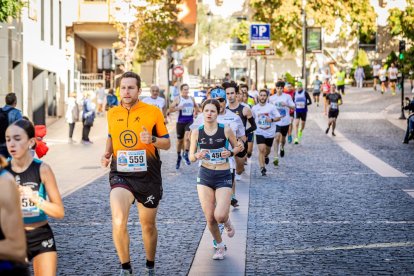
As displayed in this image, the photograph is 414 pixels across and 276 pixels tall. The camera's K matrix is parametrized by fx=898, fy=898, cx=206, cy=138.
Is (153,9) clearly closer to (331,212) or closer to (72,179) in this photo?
(72,179)

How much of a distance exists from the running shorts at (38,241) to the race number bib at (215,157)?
3534 millimetres

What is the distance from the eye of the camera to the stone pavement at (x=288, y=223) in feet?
27.7

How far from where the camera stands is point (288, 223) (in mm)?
10984

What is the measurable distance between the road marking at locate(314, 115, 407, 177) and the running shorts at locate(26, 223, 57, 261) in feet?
40.8

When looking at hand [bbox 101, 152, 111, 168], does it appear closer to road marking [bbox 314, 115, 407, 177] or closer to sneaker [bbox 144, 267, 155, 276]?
sneaker [bbox 144, 267, 155, 276]

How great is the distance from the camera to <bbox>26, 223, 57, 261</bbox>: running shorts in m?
5.66

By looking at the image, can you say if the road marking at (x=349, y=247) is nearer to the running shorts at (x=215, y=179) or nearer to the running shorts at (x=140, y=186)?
the running shorts at (x=215, y=179)

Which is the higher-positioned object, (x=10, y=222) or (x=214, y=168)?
(x=10, y=222)

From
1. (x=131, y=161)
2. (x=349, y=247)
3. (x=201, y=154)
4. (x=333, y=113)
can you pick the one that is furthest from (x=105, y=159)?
(x=333, y=113)

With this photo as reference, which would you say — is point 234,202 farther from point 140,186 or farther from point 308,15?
point 308,15

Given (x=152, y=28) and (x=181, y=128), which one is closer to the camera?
(x=181, y=128)

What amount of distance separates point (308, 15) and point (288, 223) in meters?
46.8

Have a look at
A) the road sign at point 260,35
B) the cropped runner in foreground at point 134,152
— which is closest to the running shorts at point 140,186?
the cropped runner in foreground at point 134,152

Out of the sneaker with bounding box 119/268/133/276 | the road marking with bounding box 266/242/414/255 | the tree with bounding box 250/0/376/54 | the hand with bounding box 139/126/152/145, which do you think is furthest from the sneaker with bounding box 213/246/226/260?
the tree with bounding box 250/0/376/54
